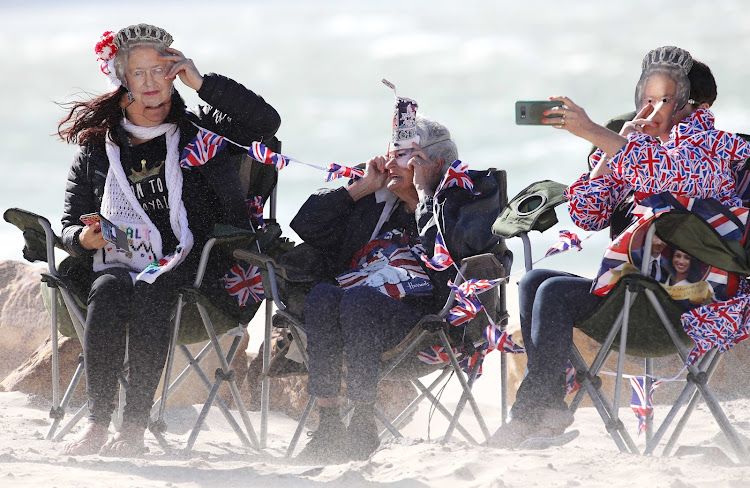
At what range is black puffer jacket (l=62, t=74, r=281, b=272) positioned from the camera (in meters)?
4.32

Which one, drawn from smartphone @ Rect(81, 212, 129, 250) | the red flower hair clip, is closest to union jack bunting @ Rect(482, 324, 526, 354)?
smartphone @ Rect(81, 212, 129, 250)

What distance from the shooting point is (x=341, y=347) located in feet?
12.6

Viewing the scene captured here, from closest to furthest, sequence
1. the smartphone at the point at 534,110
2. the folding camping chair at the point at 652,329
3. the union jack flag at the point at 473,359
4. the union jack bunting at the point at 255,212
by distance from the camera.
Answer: the folding camping chair at the point at 652,329, the smartphone at the point at 534,110, the union jack flag at the point at 473,359, the union jack bunting at the point at 255,212

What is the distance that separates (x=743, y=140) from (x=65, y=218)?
273 centimetres

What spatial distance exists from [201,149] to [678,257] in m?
2.01

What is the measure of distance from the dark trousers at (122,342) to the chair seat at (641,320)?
1.62 meters

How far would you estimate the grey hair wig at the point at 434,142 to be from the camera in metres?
4.24

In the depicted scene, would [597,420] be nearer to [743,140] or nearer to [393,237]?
[393,237]

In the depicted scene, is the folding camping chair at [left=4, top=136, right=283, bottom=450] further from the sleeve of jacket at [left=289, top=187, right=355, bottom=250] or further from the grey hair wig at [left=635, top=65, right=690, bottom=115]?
the grey hair wig at [left=635, top=65, right=690, bottom=115]

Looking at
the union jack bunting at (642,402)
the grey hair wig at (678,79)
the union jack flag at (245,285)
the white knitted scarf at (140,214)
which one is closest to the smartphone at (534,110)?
the grey hair wig at (678,79)

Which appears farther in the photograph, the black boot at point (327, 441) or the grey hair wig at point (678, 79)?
the black boot at point (327, 441)

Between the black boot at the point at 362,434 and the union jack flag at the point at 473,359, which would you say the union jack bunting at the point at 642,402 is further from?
the black boot at the point at 362,434

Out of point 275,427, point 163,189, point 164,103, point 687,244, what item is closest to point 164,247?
point 163,189

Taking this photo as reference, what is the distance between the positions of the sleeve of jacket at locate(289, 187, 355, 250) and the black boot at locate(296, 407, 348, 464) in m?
0.79
